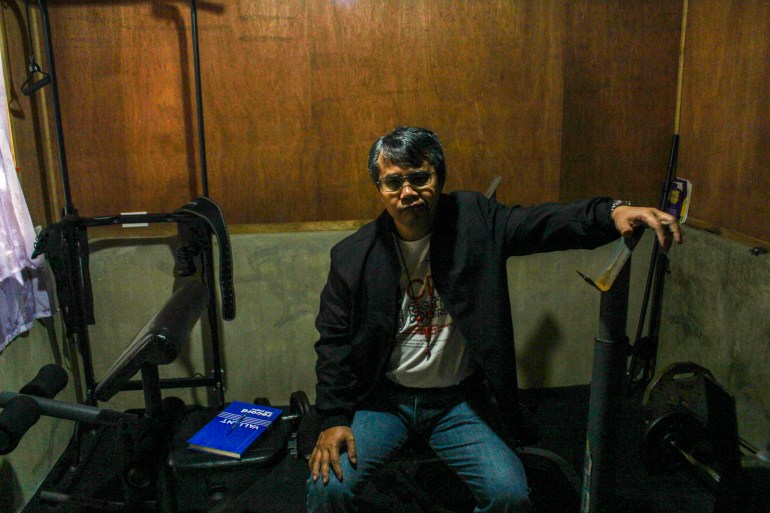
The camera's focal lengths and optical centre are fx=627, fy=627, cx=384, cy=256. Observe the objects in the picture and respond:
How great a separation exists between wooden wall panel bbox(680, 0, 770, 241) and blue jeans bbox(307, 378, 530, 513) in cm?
163

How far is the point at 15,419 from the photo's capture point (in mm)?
1528

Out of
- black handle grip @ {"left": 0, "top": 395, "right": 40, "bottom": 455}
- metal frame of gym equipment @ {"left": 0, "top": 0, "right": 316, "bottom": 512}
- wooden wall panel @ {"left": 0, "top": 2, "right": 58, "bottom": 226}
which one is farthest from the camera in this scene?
wooden wall panel @ {"left": 0, "top": 2, "right": 58, "bottom": 226}

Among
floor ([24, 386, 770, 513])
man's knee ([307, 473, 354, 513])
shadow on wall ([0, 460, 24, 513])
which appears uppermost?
man's knee ([307, 473, 354, 513])

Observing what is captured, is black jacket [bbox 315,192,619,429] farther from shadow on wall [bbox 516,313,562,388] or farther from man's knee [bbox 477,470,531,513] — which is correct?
shadow on wall [bbox 516,313,562,388]

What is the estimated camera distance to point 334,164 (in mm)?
3014

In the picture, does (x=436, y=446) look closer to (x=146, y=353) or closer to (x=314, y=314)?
(x=146, y=353)

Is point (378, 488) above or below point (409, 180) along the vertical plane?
below

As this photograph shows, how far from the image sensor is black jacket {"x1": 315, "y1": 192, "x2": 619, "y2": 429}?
1.88m

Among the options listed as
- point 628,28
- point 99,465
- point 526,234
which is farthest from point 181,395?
point 628,28

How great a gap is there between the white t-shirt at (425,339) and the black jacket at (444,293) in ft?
0.15

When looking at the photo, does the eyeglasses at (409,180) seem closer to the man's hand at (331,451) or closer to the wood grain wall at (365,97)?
the man's hand at (331,451)

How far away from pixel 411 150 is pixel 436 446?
903 millimetres

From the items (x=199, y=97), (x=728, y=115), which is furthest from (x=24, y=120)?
(x=728, y=115)

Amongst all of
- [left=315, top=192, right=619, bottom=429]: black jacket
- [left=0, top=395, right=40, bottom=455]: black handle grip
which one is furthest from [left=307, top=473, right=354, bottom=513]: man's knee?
[left=0, top=395, right=40, bottom=455]: black handle grip
